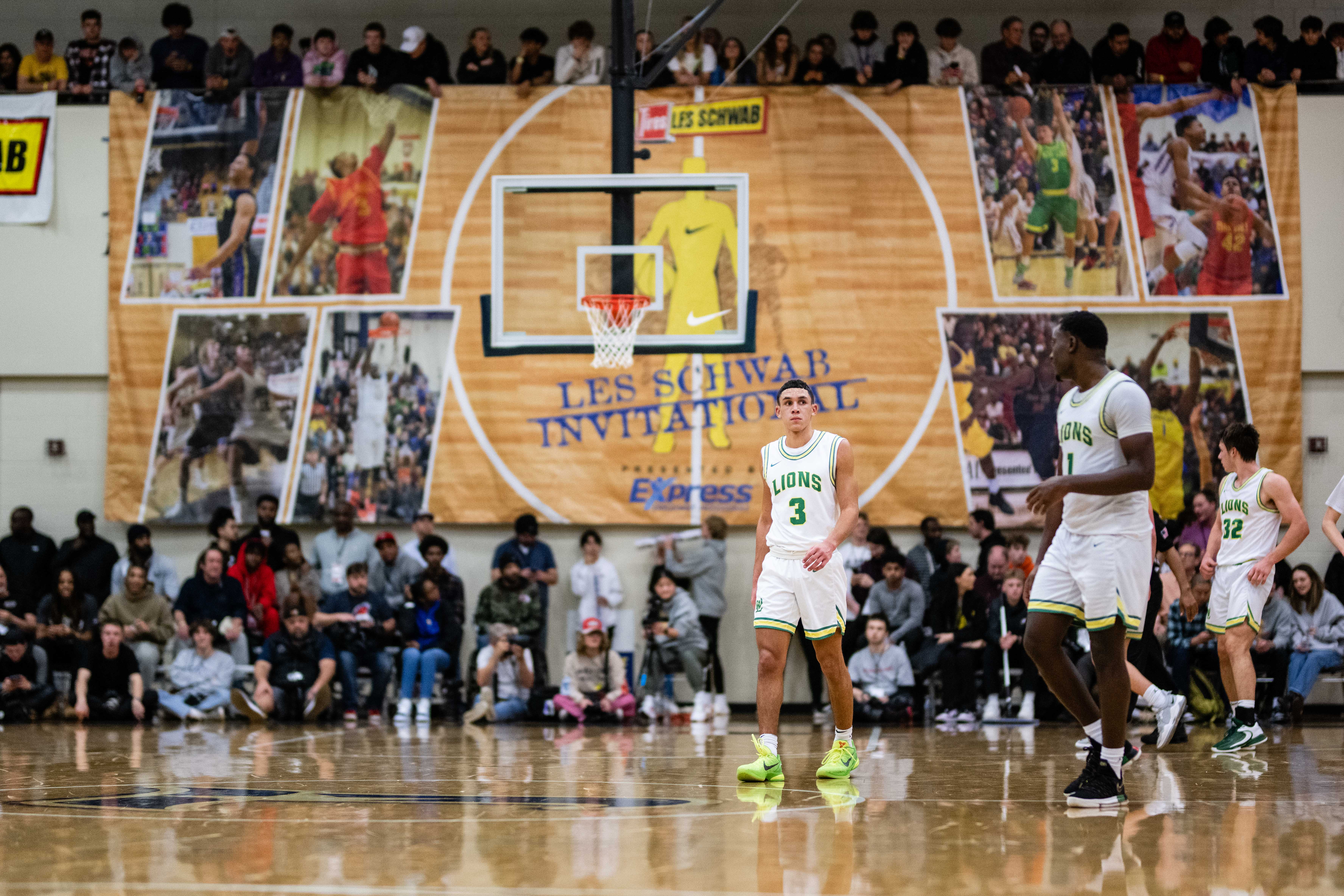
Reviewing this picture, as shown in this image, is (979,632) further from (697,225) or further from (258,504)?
(258,504)

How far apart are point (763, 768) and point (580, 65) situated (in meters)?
9.21

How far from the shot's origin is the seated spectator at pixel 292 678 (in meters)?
11.9

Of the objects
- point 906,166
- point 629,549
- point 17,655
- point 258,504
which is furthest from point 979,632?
point 17,655

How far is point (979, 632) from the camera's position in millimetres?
12039

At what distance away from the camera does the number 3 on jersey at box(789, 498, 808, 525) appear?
6.71 metres

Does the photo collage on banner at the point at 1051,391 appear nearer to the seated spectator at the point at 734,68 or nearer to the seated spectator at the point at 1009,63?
the seated spectator at the point at 1009,63

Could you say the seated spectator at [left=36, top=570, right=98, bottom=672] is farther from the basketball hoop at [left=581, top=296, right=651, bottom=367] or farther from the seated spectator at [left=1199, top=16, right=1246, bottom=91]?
the seated spectator at [left=1199, top=16, right=1246, bottom=91]

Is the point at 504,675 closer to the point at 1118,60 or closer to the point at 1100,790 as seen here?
the point at 1100,790

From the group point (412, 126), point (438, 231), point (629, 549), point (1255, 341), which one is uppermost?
point (412, 126)

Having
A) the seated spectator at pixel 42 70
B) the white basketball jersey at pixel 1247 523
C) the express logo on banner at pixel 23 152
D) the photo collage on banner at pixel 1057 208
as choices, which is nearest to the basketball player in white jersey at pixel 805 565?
the white basketball jersey at pixel 1247 523

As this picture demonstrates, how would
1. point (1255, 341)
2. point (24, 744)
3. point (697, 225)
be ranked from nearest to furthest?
point (24, 744)
point (697, 225)
point (1255, 341)

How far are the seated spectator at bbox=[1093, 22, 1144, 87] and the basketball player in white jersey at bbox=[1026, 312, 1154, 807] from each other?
29.3 ft

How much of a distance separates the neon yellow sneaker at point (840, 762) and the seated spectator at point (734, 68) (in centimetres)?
854

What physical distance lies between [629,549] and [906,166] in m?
4.76
